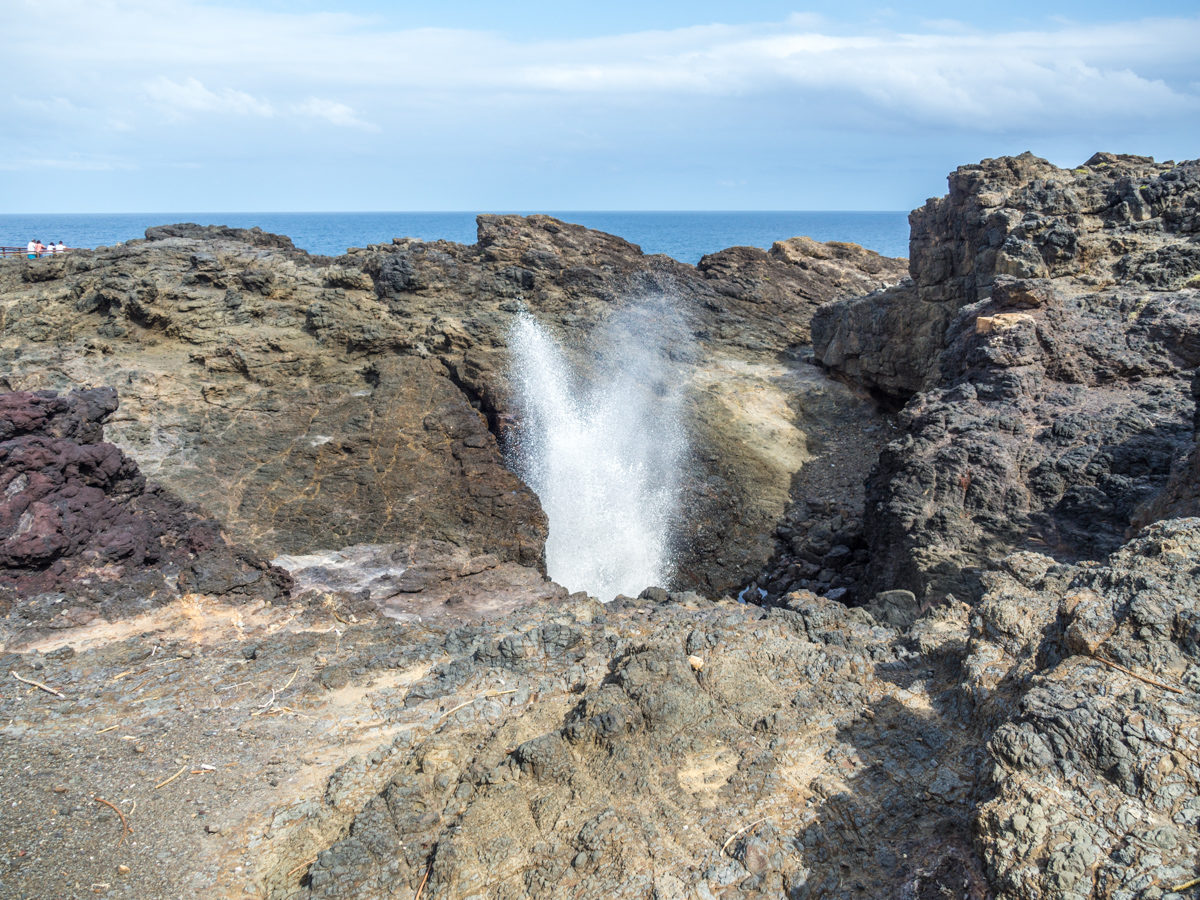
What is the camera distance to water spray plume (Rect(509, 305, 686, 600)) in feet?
45.6

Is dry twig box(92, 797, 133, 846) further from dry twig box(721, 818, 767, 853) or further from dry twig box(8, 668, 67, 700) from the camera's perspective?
dry twig box(721, 818, 767, 853)

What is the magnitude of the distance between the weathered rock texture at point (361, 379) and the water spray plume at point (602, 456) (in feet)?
1.58

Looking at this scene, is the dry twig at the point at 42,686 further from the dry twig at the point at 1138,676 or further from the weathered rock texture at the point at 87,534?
the dry twig at the point at 1138,676

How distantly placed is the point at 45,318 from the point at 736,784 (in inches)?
582

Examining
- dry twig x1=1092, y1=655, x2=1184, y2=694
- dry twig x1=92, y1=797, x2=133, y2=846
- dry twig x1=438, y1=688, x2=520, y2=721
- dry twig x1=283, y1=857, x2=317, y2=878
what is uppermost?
dry twig x1=1092, y1=655, x2=1184, y2=694

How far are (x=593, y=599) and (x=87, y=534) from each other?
18.8 ft

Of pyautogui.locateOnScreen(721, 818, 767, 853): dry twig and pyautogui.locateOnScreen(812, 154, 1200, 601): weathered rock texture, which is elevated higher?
pyautogui.locateOnScreen(812, 154, 1200, 601): weathered rock texture

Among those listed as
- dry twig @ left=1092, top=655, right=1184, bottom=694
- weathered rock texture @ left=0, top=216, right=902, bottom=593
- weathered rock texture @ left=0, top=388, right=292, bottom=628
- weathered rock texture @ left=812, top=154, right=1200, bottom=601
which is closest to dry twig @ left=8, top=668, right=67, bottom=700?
weathered rock texture @ left=0, top=388, right=292, bottom=628

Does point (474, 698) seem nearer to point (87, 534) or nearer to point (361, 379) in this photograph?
point (87, 534)

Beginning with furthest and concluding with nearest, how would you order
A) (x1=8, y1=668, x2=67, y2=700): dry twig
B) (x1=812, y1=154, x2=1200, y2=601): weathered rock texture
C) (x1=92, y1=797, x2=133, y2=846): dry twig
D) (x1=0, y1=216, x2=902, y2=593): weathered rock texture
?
(x1=0, y1=216, x2=902, y2=593): weathered rock texture < (x1=812, y1=154, x2=1200, y2=601): weathered rock texture < (x1=8, y1=668, x2=67, y2=700): dry twig < (x1=92, y1=797, x2=133, y2=846): dry twig

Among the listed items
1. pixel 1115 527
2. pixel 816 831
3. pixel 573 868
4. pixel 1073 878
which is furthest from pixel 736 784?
pixel 1115 527

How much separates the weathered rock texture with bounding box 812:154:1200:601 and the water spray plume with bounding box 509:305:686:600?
13.1 feet

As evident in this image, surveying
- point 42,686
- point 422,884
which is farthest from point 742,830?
point 42,686

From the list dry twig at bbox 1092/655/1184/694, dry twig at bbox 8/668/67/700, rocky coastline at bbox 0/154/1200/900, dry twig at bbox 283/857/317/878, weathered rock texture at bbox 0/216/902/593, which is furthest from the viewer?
weathered rock texture at bbox 0/216/902/593
